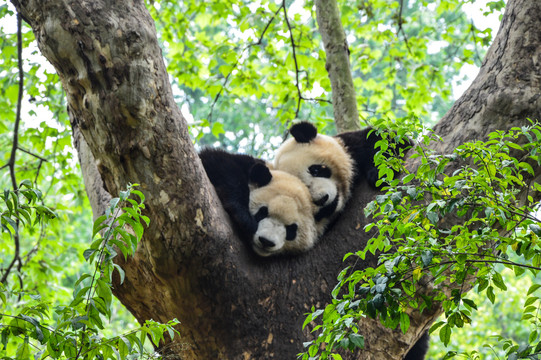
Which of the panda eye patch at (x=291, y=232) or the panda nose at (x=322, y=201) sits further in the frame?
the panda nose at (x=322, y=201)

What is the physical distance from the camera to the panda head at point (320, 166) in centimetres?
390

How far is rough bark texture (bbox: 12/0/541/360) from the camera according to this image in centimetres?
258

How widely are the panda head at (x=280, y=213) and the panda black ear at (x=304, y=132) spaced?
22.0 inches

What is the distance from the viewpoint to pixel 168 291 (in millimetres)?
2773

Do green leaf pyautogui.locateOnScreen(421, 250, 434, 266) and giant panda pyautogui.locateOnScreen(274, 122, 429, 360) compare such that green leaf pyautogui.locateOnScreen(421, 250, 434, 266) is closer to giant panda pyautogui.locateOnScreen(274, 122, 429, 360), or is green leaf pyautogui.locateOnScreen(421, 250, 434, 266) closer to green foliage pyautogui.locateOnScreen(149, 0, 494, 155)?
giant panda pyautogui.locateOnScreen(274, 122, 429, 360)

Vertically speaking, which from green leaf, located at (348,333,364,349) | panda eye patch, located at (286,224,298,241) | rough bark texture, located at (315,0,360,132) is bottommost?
green leaf, located at (348,333,364,349)

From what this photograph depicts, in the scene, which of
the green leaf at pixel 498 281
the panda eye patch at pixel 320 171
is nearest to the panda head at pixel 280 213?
the panda eye patch at pixel 320 171

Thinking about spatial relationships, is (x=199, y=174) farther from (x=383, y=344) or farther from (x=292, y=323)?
(x=383, y=344)

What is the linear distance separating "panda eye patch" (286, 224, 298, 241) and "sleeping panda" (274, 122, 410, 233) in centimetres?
25

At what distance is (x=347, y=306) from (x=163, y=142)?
4.00ft

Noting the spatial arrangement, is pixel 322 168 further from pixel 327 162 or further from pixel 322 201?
pixel 322 201

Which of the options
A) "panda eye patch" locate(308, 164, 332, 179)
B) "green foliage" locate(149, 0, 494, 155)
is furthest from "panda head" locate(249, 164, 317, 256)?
"green foliage" locate(149, 0, 494, 155)

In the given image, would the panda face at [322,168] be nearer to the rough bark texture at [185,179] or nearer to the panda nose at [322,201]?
the panda nose at [322,201]

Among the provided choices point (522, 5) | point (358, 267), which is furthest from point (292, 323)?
point (522, 5)
